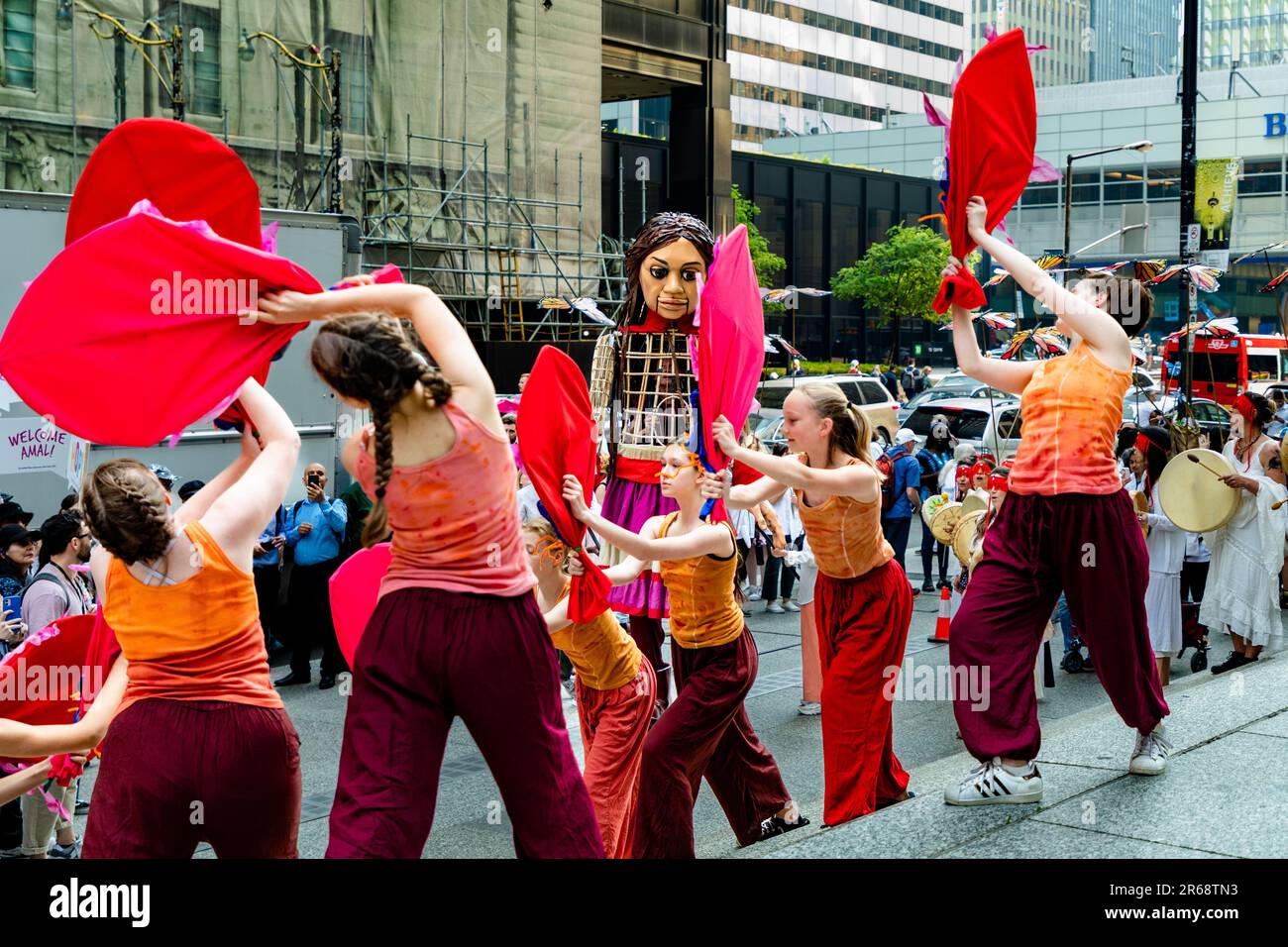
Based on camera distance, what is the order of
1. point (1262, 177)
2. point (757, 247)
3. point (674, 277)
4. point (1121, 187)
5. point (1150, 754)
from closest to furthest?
point (1150, 754) → point (674, 277) → point (757, 247) → point (1262, 177) → point (1121, 187)

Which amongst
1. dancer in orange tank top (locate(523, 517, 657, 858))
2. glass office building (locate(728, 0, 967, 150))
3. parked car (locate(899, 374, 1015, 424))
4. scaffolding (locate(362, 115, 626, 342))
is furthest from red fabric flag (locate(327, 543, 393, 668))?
glass office building (locate(728, 0, 967, 150))

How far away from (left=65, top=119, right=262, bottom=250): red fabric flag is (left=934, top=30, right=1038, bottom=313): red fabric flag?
8.43ft

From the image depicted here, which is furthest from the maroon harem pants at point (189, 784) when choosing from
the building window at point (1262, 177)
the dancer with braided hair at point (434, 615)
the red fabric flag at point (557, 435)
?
the building window at point (1262, 177)

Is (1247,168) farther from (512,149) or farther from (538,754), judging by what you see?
(538,754)

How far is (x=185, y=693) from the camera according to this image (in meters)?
3.67

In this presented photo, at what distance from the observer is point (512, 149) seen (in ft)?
82.4

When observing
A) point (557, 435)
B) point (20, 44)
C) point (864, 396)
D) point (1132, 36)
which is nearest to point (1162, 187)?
point (864, 396)

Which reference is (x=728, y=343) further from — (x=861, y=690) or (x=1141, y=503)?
(x=1141, y=503)

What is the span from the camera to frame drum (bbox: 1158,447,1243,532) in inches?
359

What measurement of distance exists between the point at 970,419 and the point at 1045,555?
1745cm

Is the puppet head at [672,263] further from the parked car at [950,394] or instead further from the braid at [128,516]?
the parked car at [950,394]

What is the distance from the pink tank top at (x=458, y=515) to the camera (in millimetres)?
3525

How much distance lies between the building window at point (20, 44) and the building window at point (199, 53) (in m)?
2.03

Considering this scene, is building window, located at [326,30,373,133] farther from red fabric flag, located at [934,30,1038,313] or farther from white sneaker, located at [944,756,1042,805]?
white sneaker, located at [944,756,1042,805]
